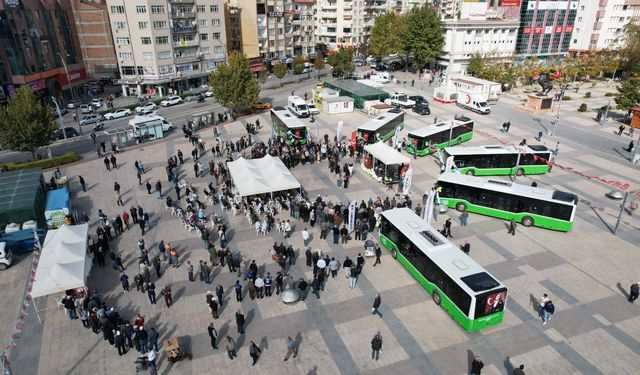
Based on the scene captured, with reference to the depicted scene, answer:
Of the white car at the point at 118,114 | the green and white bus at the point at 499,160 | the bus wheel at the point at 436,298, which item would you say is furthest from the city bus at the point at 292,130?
the white car at the point at 118,114

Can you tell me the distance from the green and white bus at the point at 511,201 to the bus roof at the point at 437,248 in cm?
621

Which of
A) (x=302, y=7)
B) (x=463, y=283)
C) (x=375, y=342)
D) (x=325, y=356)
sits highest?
(x=302, y=7)

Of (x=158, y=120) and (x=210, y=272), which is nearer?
(x=210, y=272)

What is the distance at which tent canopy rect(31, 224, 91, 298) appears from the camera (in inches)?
760

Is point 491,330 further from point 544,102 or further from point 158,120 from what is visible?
point 544,102

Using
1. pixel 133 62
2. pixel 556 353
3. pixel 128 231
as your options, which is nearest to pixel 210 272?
pixel 128 231

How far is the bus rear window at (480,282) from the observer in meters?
17.6

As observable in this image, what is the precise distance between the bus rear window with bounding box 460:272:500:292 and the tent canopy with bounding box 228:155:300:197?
1404 cm

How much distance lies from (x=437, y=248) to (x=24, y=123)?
36.7 metres

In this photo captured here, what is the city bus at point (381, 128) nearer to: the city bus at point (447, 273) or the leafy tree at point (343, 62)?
the city bus at point (447, 273)

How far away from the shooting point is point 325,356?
17.2 meters

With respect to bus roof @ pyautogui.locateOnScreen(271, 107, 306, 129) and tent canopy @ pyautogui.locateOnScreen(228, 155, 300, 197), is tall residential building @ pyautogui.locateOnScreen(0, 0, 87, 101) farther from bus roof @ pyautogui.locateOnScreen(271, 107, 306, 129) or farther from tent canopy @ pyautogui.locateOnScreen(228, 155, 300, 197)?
tent canopy @ pyautogui.locateOnScreen(228, 155, 300, 197)

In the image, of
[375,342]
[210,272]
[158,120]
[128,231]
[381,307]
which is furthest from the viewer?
[158,120]

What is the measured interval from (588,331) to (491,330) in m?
4.16
